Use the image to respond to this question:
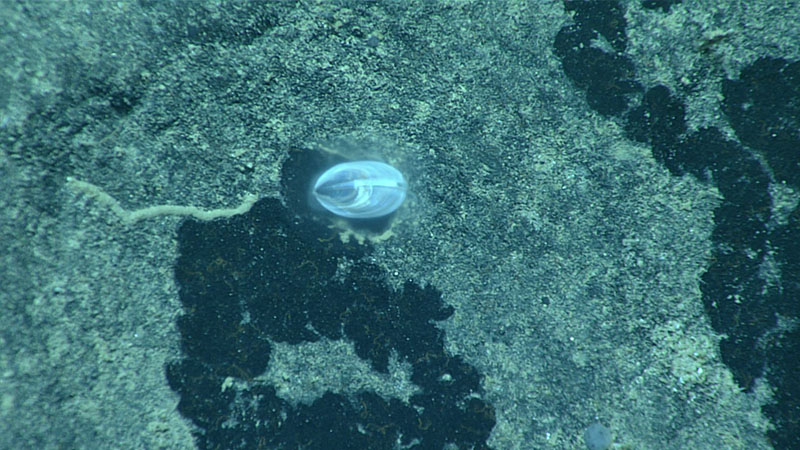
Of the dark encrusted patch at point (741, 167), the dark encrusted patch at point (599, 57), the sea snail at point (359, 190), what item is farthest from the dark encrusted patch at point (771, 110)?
the sea snail at point (359, 190)

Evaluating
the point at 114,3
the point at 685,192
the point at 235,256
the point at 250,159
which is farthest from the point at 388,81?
the point at 685,192

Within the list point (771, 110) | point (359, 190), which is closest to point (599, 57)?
point (771, 110)

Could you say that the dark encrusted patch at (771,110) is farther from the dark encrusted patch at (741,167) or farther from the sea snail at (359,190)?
the sea snail at (359,190)

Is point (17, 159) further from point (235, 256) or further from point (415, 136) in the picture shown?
point (415, 136)

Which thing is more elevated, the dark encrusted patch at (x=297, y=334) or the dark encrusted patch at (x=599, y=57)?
the dark encrusted patch at (x=599, y=57)

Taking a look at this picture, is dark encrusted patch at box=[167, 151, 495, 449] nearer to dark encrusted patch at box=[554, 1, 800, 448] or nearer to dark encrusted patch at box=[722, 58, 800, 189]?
dark encrusted patch at box=[554, 1, 800, 448]

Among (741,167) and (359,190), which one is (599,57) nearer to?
(741,167)

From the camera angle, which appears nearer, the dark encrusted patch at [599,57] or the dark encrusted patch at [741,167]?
the dark encrusted patch at [741,167]
